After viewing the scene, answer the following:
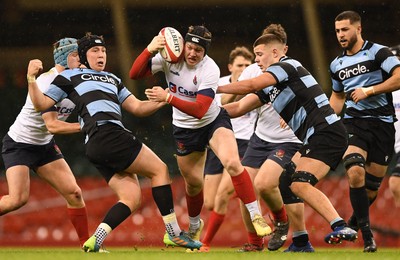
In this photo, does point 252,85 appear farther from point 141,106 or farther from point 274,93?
point 141,106

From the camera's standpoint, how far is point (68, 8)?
19.0 m

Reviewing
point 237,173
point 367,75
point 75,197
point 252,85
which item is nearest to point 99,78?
point 252,85

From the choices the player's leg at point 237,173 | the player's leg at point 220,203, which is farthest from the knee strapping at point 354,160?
the player's leg at point 220,203

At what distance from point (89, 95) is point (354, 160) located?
8.28 ft

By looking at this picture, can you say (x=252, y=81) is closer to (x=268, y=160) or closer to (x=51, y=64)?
(x=268, y=160)

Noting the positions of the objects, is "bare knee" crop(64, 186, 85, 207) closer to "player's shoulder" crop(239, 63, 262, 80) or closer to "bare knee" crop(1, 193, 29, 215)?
"bare knee" crop(1, 193, 29, 215)

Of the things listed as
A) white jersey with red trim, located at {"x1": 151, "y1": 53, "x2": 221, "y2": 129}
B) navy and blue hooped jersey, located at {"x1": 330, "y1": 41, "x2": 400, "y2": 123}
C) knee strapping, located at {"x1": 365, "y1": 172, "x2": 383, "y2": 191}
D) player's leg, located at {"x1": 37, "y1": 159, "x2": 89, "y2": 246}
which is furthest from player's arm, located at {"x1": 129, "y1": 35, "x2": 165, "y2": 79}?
knee strapping, located at {"x1": 365, "y1": 172, "x2": 383, "y2": 191}

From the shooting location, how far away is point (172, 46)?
8.86 metres

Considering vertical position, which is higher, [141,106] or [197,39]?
[197,39]

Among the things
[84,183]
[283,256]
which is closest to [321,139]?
[283,256]

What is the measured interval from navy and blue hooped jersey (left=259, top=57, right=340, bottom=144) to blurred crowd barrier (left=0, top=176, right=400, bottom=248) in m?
6.08

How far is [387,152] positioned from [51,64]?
1013 centimetres

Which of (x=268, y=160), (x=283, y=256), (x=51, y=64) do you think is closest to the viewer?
(x=283, y=256)

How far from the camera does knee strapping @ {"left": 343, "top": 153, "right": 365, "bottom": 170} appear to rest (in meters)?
9.12
